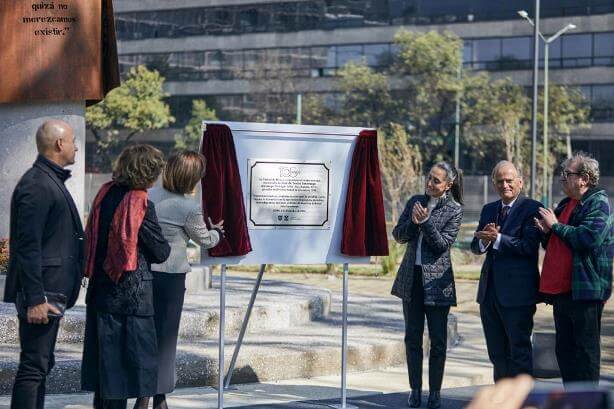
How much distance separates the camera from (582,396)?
7.76 feet

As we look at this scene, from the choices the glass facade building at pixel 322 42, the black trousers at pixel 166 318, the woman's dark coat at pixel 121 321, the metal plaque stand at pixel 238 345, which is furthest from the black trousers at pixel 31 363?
the glass facade building at pixel 322 42

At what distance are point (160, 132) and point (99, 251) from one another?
68.9m

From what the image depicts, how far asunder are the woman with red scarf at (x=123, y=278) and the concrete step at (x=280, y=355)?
6.10ft

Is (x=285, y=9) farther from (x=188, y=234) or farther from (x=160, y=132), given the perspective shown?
(x=188, y=234)

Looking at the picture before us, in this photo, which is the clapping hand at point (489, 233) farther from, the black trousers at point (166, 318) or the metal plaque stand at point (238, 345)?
the black trousers at point (166, 318)

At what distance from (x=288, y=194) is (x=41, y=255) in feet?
8.14

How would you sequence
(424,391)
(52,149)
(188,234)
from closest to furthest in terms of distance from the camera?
(52,149) → (188,234) → (424,391)

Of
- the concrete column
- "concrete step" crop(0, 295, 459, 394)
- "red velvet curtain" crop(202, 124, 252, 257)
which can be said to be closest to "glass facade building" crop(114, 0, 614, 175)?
"concrete step" crop(0, 295, 459, 394)

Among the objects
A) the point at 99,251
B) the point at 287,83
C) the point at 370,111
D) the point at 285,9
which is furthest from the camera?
the point at 285,9

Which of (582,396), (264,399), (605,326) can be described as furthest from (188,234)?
(605,326)

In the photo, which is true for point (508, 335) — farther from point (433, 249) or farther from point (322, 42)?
point (322, 42)

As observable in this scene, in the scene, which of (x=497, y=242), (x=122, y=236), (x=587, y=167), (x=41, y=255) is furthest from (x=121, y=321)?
(x=587, y=167)

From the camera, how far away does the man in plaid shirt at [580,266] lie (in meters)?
7.31

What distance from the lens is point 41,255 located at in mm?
5895
